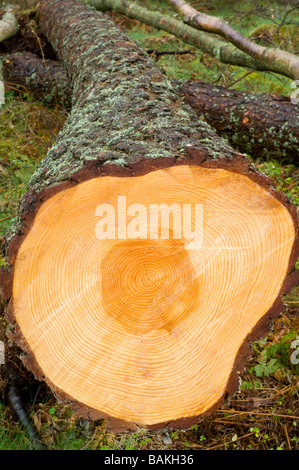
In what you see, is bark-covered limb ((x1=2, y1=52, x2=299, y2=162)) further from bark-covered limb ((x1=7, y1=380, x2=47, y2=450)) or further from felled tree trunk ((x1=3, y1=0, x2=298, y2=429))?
bark-covered limb ((x1=7, y1=380, x2=47, y2=450))

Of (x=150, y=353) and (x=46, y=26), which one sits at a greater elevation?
(x=46, y=26)

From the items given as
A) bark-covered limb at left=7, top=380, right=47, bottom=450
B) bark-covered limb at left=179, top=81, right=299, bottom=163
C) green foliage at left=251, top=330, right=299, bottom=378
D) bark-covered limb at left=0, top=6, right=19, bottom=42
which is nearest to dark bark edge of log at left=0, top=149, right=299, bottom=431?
bark-covered limb at left=7, top=380, right=47, bottom=450

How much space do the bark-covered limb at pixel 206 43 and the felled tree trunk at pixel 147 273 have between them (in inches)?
66.2

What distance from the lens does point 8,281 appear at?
1.84 m

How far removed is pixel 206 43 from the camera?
4195mm

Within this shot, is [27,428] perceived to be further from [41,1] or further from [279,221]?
[41,1]

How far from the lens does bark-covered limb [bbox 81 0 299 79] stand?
333 centimetres

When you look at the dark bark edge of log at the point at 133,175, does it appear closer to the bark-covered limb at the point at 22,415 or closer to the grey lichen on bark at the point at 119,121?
the grey lichen on bark at the point at 119,121

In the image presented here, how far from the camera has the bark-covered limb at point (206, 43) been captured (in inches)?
131

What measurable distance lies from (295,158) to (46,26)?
285cm

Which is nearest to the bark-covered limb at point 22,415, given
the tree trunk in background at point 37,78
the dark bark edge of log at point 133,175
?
the dark bark edge of log at point 133,175

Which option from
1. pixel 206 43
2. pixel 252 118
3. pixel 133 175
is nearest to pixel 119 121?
pixel 133 175

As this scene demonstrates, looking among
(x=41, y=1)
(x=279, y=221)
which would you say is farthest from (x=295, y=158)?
(x=41, y=1)

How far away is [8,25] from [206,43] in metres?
2.25
